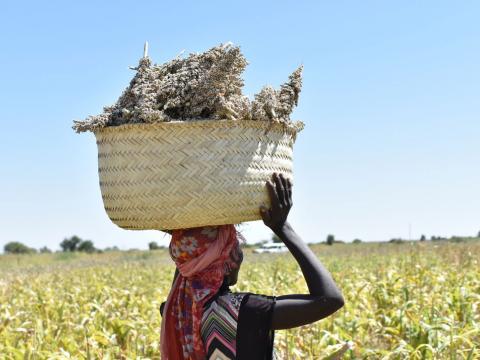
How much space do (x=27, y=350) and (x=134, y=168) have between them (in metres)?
2.27

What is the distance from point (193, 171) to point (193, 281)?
1.38ft

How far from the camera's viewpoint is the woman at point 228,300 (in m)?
2.56

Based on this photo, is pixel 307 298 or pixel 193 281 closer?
pixel 307 298

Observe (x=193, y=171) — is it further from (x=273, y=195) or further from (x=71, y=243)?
(x=71, y=243)

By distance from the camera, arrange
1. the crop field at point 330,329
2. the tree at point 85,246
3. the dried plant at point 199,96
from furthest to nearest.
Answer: the tree at point 85,246 < the crop field at point 330,329 < the dried plant at point 199,96

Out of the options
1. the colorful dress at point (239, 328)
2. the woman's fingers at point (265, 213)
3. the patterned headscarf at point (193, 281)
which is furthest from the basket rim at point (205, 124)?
the colorful dress at point (239, 328)

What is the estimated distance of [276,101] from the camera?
2.71 metres

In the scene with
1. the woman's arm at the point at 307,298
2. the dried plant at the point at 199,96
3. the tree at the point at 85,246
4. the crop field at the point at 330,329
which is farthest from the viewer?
the tree at the point at 85,246

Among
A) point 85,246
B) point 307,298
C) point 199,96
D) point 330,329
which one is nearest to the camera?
point 307,298

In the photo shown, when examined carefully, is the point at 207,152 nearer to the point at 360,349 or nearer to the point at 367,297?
the point at 360,349

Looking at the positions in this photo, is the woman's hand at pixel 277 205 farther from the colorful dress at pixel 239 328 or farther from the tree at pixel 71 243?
the tree at pixel 71 243

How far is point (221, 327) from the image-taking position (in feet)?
8.55

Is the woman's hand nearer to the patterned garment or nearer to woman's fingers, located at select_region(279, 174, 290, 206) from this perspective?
woman's fingers, located at select_region(279, 174, 290, 206)

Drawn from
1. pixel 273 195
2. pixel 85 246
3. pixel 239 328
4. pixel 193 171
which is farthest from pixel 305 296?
pixel 85 246
